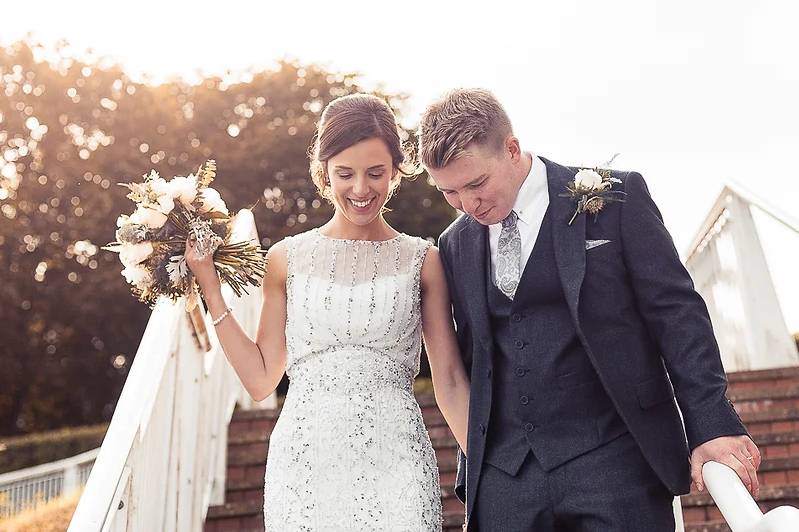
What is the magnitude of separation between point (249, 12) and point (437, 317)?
51.0 feet

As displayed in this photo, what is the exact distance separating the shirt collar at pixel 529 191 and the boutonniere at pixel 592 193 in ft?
0.32

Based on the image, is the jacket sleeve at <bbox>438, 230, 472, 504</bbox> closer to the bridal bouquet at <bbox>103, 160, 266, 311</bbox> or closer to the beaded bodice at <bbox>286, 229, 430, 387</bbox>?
the beaded bodice at <bbox>286, 229, 430, 387</bbox>

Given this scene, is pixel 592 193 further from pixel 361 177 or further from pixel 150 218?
pixel 150 218

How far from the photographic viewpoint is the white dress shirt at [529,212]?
103 inches

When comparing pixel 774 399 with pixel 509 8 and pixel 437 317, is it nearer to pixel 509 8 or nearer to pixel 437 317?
A: pixel 437 317

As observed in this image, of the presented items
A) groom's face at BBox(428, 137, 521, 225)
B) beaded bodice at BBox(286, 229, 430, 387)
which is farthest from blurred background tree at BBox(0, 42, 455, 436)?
groom's face at BBox(428, 137, 521, 225)

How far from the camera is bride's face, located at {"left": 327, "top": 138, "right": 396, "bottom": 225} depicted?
2.82 metres

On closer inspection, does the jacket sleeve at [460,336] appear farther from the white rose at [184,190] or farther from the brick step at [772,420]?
the brick step at [772,420]

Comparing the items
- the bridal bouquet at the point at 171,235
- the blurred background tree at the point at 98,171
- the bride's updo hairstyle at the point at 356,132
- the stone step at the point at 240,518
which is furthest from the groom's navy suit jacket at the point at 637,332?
the blurred background tree at the point at 98,171

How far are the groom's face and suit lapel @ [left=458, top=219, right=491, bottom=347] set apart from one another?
0.10m

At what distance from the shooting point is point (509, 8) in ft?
24.9

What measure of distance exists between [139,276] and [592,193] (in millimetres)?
1281

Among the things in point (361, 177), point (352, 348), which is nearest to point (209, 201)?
point (361, 177)

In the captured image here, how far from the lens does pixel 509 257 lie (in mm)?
2625
